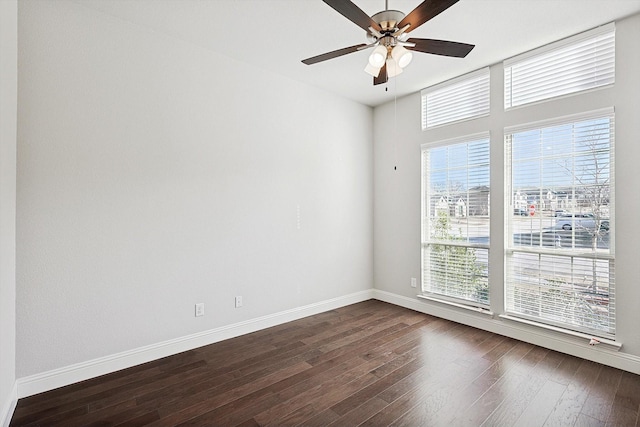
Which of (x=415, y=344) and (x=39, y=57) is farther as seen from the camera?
(x=415, y=344)

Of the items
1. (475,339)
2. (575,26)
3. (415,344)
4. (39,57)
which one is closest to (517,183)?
(575,26)

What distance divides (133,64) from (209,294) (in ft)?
7.51

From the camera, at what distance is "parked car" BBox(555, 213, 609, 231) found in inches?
112

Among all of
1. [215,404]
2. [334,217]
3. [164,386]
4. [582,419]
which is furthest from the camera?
[334,217]

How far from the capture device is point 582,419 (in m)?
2.07

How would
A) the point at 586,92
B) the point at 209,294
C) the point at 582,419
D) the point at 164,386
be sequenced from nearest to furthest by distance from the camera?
1. the point at 582,419
2. the point at 164,386
3. the point at 586,92
4. the point at 209,294

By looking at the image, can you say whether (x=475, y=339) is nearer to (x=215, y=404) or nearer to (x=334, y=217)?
(x=334, y=217)

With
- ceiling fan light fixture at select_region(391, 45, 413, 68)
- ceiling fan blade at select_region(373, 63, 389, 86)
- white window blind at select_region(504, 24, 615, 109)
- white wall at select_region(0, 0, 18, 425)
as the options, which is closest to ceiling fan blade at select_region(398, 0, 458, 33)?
ceiling fan light fixture at select_region(391, 45, 413, 68)

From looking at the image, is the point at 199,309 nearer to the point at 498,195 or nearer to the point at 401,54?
the point at 401,54

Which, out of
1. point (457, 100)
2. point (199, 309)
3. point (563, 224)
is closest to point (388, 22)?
point (457, 100)

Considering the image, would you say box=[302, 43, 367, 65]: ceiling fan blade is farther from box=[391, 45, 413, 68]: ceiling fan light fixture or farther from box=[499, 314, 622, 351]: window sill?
box=[499, 314, 622, 351]: window sill

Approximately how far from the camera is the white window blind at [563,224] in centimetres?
283

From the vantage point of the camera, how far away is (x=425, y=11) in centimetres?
187

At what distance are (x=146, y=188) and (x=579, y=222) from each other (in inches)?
161
